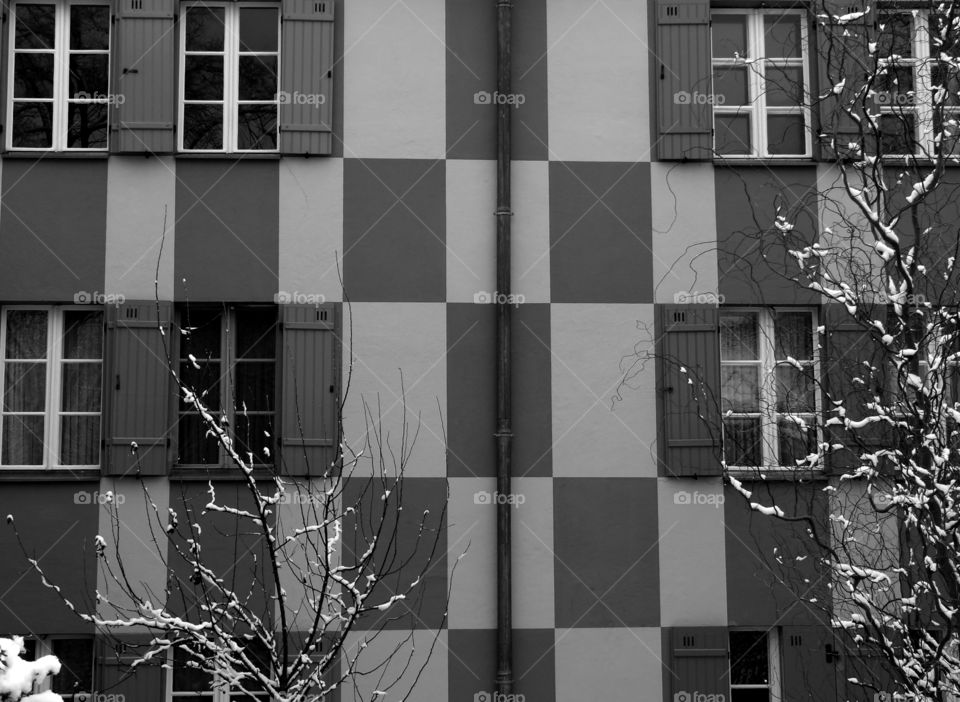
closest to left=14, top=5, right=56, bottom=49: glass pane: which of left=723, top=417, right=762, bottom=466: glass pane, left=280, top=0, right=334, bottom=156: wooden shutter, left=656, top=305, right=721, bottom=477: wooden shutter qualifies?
left=280, top=0, right=334, bottom=156: wooden shutter

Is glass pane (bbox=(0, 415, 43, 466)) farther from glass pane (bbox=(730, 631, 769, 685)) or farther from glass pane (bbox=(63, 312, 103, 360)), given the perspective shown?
glass pane (bbox=(730, 631, 769, 685))

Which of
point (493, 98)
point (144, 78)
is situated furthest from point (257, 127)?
point (493, 98)

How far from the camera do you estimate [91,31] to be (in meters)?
11.4

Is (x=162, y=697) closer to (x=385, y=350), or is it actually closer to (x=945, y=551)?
(x=385, y=350)

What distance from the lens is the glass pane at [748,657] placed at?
1076cm

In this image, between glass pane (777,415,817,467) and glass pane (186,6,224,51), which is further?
glass pane (186,6,224,51)

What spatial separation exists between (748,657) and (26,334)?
23.5 ft

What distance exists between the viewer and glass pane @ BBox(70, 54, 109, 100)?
11359mm

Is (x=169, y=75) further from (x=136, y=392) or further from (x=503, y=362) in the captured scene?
(x=503, y=362)

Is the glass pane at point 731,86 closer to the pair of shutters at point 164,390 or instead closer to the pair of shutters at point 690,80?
the pair of shutters at point 690,80

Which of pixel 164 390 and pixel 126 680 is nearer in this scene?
pixel 126 680

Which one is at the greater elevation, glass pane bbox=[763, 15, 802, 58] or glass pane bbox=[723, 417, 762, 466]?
glass pane bbox=[763, 15, 802, 58]

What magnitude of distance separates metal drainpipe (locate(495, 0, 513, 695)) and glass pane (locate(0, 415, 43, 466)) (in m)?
Answer: 4.13

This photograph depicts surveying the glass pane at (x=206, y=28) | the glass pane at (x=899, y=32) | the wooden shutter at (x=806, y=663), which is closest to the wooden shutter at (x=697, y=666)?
the wooden shutter at (x=806, y=663)
